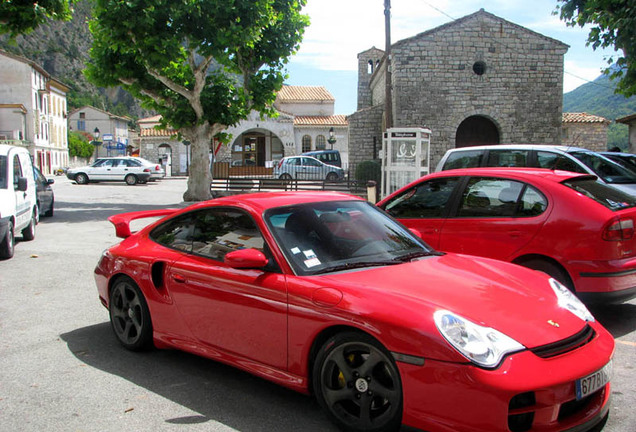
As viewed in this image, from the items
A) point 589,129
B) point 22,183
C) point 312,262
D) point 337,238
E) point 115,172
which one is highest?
point 589,129

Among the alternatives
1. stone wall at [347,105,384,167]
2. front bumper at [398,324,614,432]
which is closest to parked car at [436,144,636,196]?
front bumper at [398,324,614,432]

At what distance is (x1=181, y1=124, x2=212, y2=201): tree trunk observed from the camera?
21766 millimetres

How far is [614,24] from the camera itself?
15070 millimetres

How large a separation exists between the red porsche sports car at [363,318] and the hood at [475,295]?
0.04 ft

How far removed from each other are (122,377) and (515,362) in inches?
112

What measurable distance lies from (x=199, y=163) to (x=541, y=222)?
714 inches

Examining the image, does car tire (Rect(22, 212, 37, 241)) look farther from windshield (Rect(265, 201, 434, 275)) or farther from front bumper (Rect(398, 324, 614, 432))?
front bumper (Rect(398, 324, 614, 432))

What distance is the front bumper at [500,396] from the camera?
2.49m

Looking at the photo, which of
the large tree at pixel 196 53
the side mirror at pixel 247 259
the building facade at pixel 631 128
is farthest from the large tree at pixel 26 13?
the building facade at pixel 631 128

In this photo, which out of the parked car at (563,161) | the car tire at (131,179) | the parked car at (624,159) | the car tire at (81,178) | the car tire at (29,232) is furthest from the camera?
the car tire at (81,178)

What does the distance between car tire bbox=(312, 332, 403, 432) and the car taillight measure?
3.02m

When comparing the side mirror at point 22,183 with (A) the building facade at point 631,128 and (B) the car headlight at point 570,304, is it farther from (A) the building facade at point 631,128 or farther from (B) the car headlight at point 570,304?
(A) the building facade at point 631,128

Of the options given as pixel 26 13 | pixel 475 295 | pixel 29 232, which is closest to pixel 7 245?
pixel 29 232

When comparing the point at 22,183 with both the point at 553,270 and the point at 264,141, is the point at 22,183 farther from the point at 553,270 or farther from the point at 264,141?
the point at 264,141
